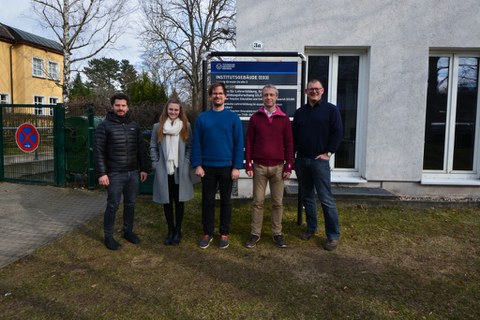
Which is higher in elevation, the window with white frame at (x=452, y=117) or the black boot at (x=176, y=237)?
the window with white frame at (x=452, y=117)

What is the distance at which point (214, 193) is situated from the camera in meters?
4.41

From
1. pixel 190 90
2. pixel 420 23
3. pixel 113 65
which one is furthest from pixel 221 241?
pixel 113 65

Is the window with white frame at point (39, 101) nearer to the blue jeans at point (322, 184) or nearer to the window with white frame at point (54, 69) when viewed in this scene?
the window with white frame at point (54, 69)

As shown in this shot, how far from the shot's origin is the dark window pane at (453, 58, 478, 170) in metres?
6.52

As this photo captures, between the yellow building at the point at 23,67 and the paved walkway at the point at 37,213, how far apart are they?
18.8m

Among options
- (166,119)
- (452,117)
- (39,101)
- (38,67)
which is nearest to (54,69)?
(38,67)

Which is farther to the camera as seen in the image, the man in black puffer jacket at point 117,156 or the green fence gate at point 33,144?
the green fence gate at point 33,144

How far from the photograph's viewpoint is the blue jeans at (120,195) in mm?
4312

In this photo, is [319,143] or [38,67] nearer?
[319,143]

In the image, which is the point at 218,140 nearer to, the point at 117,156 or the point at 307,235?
the point at 117,156

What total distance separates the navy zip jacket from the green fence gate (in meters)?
5.91

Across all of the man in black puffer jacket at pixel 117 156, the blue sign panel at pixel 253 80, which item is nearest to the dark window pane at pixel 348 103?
the blue sign panel at pixel 253 80

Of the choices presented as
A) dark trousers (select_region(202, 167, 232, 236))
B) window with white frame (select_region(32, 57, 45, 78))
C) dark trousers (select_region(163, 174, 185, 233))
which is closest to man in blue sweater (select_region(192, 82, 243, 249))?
dark trousers (select_region(202, 167, 232, 236))

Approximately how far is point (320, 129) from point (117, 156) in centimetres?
240
